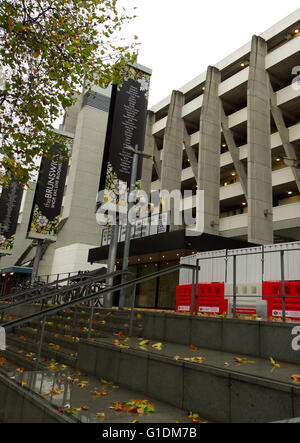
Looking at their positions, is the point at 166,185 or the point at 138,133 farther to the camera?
the point at 166,185

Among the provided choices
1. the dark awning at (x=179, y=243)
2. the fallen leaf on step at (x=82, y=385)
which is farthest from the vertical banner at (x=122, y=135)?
the fallen leaf on step at (x=82, y=385)

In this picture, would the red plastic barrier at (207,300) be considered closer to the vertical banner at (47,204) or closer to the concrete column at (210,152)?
the vertical banner at (47,204)

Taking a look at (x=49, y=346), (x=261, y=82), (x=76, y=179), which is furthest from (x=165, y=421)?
(x=76, y=179)

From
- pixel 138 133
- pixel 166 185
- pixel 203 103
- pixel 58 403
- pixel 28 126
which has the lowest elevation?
pixel 58 403

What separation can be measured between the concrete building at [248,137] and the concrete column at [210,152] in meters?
0.08

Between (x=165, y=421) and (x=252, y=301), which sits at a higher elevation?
(x=252, y=301)

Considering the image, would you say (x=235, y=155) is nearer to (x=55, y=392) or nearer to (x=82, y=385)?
(x=82, y=385)

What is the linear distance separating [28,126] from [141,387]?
9.10 metres

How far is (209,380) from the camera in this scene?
4.22m

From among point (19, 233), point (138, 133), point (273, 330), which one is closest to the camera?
point (273, 330)

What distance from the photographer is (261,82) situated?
26625 mm

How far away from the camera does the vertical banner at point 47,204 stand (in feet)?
74.7
